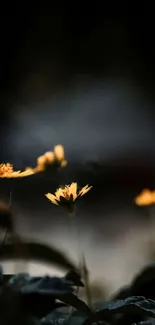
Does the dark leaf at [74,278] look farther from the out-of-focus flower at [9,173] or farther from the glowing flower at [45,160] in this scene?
the glowing flower at [45,160]

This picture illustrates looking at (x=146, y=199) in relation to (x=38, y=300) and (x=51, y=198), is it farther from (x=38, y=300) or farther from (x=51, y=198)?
(x=38, y=300)

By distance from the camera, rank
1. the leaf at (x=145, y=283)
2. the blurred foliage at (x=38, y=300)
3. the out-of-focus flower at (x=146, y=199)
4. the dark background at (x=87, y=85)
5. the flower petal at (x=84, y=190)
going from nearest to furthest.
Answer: the blurred foliage at (x=38, y=300) < the flower petal at (x=84, y=190) < the leaf at (x=145, y=283) < the out-of-focus flower at (x=146, y=199) < the dark background at (x=87, y=85)

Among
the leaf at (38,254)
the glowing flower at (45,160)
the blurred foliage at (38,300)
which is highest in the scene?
the glowing flower at (45,160)

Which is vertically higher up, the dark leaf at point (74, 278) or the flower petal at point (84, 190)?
the flower petal at point (84, 190)

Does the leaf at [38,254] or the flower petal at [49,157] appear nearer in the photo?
the leaf at [38,254]

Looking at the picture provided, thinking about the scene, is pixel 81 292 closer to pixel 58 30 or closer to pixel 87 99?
pixel 87 99

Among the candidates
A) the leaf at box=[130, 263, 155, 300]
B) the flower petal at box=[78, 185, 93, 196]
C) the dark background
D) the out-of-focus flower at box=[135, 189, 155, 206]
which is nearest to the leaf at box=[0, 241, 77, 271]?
the flower petal at box=[78, 185, 93, 196]

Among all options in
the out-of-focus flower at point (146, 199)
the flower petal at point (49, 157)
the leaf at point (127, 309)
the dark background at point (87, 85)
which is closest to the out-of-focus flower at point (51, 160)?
the flower petal at point (49, 157)

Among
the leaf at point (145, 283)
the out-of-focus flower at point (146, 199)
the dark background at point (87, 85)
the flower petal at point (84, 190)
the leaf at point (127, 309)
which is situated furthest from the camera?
the dark background at point (87, 85)
